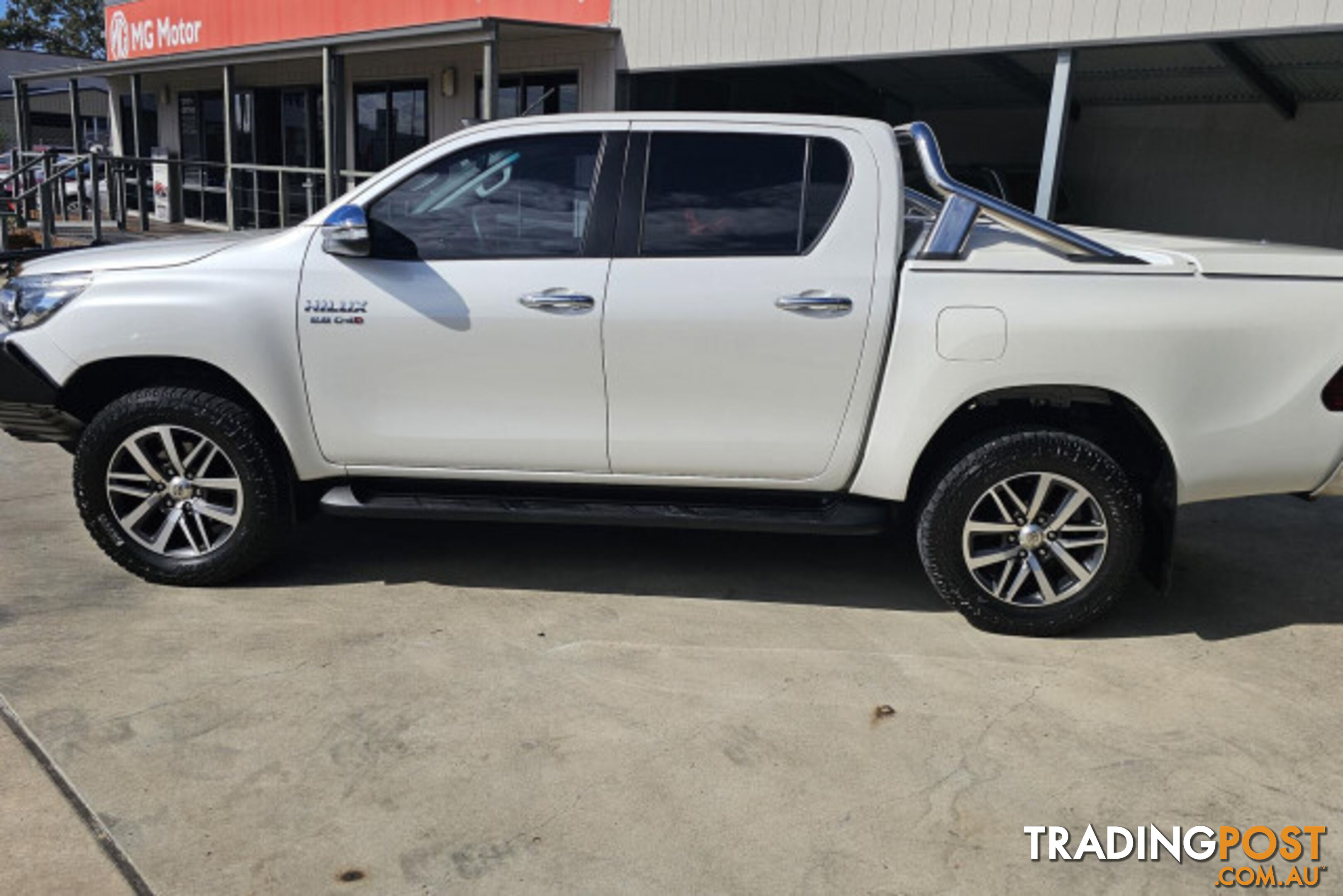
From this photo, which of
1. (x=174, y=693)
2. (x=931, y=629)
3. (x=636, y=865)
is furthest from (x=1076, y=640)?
(x=174, y=693)

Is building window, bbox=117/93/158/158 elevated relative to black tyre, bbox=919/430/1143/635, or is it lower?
elevated

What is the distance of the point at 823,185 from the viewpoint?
4105mm

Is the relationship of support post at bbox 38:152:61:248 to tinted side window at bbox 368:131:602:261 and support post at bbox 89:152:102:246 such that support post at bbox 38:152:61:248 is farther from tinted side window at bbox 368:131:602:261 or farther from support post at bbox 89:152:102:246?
tinted side window at bbox 368:131:602:261

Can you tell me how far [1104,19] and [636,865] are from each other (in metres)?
7.81

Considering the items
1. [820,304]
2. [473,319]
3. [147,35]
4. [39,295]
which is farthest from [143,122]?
[820,304]

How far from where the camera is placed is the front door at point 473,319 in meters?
4.06

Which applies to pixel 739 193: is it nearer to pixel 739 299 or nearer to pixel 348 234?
pixel 739 299

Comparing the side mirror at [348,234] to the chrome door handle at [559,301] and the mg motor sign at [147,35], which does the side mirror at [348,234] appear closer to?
the chrome door handle at [559,301]

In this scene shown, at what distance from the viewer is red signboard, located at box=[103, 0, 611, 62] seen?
13164 millimetres

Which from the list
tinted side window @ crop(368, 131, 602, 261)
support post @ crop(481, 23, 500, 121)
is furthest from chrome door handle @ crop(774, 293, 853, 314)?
support post @ crop(481, 23, 500, 121)

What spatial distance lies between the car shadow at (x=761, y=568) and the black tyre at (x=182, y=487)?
246 millimetres

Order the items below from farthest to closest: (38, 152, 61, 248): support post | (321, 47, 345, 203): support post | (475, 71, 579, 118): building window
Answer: (38, 152, 61, 248): support post → (475, 71, 579, 118): building window → (321, 47, 345, 203): support post

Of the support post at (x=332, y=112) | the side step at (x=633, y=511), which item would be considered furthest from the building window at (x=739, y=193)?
the support post at (x=332, y=112)

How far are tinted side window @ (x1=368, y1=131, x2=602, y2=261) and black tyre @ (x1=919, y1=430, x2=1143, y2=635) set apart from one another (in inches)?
68.6
